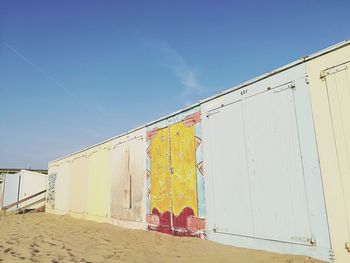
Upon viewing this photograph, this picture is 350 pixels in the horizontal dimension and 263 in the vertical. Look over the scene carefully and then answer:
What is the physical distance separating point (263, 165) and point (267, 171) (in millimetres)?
132

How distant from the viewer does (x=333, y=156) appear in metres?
4.18

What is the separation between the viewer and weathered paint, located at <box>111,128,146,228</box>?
29.0 ft

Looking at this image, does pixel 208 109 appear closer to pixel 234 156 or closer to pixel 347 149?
pixel 234 156

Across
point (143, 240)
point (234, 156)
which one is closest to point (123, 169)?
point (143, 240)

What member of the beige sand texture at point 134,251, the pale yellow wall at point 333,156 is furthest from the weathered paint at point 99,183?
the pale yellow wall at point 333,156

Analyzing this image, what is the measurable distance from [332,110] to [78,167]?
11801 millimetres

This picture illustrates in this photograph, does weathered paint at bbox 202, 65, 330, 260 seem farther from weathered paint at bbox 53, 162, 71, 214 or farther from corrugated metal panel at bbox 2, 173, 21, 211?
corrugated metal panel at bbox 2, 173, 21, 211

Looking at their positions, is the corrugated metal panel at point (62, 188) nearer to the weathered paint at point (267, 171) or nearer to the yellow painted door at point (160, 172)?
the yellow painted door at point (160, 172)

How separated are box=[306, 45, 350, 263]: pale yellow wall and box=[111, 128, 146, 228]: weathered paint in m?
5.51

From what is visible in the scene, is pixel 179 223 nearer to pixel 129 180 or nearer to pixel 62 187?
pixel 129 180

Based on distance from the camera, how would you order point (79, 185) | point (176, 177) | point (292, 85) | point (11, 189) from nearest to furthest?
point (292, 85)
point (176, 177)
point (79, 185)
point (11, 189)

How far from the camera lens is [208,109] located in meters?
6.67

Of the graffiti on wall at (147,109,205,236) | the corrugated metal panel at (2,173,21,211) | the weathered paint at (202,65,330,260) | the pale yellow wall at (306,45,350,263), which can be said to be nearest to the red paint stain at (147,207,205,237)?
the graffiti on wall at (147,109,205,236)

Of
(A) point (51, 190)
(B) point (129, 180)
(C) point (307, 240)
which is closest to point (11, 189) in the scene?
(A) point (51, 190)
